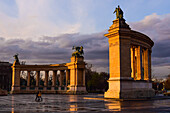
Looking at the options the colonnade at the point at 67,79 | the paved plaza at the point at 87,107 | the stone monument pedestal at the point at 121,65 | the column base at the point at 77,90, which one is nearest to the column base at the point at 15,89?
the colonnade at the point at 67,79

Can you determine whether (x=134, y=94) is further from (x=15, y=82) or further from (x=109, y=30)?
(x=15, y=82)

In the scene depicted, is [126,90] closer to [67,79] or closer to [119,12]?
[119,12]

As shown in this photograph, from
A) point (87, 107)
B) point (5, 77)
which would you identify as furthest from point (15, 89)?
point (87, 107)

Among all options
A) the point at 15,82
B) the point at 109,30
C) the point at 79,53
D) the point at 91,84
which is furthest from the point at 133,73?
the point at 91,84

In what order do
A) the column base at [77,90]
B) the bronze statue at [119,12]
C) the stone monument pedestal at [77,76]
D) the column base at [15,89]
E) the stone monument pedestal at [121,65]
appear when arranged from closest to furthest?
the stone monument pedestal at [121,65] < the bronze statue at [119,12] < the column base at [77,90] < the stone monument pedestal at [77,76] < the column base at [15,89]

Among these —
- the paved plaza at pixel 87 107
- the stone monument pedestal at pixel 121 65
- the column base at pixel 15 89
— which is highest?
the stone monument pedestal at pixel 121 65

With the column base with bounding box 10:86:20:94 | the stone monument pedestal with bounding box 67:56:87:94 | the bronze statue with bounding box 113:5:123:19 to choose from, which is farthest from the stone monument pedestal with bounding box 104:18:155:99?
the column base with bounding box 10:86:20:94

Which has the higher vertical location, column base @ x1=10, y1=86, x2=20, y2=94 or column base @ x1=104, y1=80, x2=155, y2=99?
column base @ x1=104, y1=80, x2=155, y2=99

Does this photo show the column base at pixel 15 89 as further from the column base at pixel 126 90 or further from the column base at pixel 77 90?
the column base at pixel 126 90

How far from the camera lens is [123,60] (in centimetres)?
3997

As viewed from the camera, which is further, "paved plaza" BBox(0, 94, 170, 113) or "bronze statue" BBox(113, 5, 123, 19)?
"bronze statue" BBox(113, 5, 123, 19)

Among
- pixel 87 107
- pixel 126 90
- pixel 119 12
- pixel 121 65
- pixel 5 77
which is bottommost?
pixel 87 107

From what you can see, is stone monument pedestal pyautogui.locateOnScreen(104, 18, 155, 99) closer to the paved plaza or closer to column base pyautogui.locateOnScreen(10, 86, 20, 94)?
the paved plaza

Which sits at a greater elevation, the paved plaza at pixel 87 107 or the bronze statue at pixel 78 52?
the bronze statue at pixel 78 52
